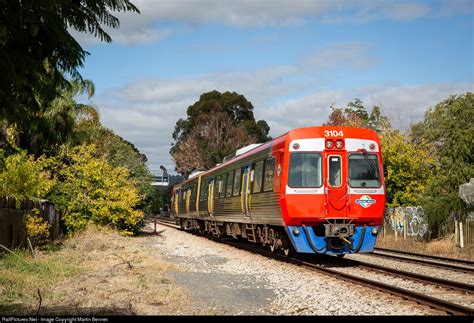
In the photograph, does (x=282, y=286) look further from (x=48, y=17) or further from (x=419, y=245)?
(x=419, y=245)

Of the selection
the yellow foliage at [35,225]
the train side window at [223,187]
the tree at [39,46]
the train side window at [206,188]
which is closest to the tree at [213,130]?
the train side window at [206,188]

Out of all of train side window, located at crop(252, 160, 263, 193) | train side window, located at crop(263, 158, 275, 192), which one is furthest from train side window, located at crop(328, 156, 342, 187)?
train side window, located at crop(252, 160, 263, 193)

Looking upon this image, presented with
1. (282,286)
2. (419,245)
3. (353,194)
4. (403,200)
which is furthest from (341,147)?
(403,200)

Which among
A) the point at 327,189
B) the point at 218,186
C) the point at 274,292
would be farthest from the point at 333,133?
the point at 218,186

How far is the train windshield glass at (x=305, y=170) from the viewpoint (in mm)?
13766

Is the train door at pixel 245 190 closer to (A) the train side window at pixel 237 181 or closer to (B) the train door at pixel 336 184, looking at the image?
(A) the train side window at pixel 237 181

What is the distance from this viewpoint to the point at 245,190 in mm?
17844

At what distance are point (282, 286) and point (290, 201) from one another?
10.5ft

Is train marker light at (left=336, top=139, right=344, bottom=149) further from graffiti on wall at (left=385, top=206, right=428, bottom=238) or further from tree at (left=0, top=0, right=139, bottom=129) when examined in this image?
graffiti on wall at (left=385, top=206, right=428, bottom=238)

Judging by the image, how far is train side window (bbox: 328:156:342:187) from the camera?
1383 cm

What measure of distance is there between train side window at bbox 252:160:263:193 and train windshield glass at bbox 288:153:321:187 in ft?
7.74

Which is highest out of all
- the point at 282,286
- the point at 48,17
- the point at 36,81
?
the point at 48,17

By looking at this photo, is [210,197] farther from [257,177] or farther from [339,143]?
[339,143]

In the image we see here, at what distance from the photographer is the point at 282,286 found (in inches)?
423
